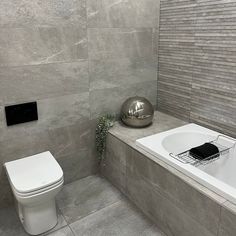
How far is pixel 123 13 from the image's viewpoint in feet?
7.43

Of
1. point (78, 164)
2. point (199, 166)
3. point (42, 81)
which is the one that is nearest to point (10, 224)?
point (78, 164)

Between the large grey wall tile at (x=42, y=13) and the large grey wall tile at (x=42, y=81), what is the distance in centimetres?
33

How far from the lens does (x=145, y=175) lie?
1.91 m

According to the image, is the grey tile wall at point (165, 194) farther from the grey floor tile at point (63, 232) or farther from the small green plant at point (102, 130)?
the grey floor tile at point (63, 232)

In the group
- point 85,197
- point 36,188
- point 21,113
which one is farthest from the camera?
point 85,197

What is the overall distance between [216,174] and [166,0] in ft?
5.57

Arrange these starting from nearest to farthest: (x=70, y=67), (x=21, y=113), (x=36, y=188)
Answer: (x=36, y=188) → (x=21, y=113) → (x=70, y=67)

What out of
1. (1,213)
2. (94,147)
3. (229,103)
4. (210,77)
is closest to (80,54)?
(94,147)

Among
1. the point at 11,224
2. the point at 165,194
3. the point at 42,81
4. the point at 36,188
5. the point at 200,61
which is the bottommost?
the point at 11,224

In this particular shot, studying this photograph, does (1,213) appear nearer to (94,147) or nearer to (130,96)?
(94,147)

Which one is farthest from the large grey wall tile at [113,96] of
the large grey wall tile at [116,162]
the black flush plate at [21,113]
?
the black flush plate at [21,113]

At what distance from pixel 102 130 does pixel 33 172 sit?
80 cm

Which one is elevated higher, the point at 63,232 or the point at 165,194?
the point at 165,194

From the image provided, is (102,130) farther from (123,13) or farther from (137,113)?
(123,13)
